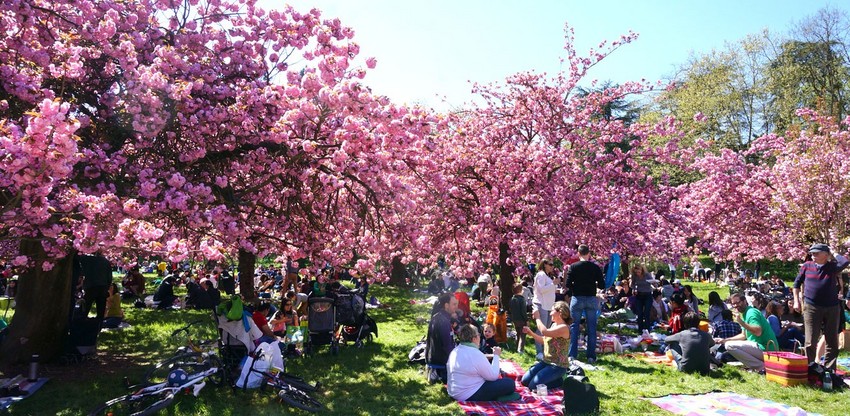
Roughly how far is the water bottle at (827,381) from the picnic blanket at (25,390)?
10.5 meters

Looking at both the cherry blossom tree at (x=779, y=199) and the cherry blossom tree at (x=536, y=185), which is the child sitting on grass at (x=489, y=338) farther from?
the cherry blossom tree at (x=779, y=199)

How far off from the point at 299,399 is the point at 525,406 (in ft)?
9.12

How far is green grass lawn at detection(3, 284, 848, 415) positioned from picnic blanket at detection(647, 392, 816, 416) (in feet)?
0.77

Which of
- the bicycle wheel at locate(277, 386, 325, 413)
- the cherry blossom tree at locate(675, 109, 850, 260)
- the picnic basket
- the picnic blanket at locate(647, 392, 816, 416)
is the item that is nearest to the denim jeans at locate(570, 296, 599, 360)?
the picnic blanket at locate(647, 392, 816, 416)

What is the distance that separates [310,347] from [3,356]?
15.5ft

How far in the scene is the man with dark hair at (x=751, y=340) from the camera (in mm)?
9170

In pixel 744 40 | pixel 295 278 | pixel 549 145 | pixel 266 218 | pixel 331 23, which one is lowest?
pixel 295 278

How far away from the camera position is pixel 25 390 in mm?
7965

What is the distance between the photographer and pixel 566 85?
49.9 ft

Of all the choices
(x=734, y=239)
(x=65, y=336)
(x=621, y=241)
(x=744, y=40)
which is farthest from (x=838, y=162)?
(x=744, y=40)

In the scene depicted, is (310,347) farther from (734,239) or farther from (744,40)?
→ (744,40)

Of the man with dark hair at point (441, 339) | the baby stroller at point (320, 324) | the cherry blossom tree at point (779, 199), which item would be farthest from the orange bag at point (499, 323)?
the cherry blossom tree at point (779, 199)

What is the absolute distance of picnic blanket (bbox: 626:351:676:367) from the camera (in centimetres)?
994

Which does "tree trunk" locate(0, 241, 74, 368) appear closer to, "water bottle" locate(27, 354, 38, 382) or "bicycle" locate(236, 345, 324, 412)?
"water bottle" locate(27, 354, 38, 382)
